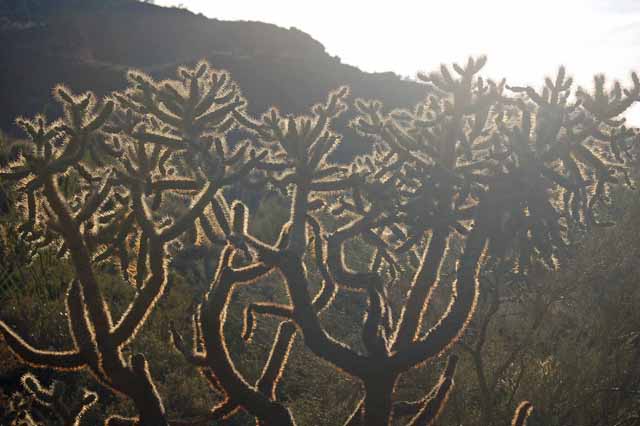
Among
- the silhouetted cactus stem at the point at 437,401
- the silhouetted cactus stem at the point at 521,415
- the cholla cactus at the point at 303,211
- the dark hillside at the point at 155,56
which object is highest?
the dark hillside at the point at 155,56

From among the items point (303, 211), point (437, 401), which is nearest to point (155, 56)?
point (303, 211)

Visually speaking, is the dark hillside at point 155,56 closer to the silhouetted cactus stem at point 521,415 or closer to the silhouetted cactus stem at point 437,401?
the silhouetted cactus stem at point 437,401

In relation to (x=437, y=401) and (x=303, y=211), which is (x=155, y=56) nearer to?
(x=303, y=211)

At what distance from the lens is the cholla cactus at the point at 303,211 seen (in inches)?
80.0

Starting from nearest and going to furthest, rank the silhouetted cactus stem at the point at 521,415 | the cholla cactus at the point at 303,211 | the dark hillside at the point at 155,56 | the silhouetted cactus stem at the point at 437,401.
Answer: the cholla cactus at the point at 303,211 < the silhouetted cactus stem at the point at 437,401 < the silhouetted cactus stem at the point at 521,415 < the dark hillside at the point at 155,56

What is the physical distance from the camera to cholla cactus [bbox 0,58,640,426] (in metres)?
2.03

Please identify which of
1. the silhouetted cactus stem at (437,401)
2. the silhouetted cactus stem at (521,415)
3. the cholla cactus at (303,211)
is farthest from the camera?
the silhouetted cactus stem at (521,415)

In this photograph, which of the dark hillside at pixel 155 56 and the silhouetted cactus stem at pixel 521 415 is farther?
the dark hillside at pixel 155 56

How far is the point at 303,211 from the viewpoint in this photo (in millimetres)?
2293

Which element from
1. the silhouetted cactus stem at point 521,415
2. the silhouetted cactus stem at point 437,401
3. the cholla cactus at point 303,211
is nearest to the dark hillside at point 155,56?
the cholla cactus at point 303,211

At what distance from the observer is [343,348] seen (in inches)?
84.6

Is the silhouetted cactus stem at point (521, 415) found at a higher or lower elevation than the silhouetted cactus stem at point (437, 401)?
lower

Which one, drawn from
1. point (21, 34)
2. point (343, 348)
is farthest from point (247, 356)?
point (21, 34)

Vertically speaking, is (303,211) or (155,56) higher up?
(155,56)
